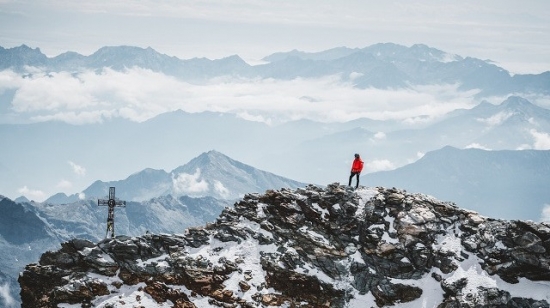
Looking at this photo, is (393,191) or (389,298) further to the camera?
(393,191)

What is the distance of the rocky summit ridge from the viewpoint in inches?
2288

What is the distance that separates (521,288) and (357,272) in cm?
1646

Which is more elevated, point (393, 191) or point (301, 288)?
point (393, 191)

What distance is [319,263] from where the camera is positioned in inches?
2466

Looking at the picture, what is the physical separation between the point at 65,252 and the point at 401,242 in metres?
36.4

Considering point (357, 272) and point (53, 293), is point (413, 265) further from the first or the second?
point (53, 293)

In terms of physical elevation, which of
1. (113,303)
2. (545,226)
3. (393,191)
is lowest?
(113,303)

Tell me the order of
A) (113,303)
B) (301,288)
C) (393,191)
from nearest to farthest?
(113,303) < (301,288) < (393,191)

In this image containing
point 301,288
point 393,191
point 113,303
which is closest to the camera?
point 113,303

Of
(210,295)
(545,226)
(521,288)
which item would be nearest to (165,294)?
(210,295)

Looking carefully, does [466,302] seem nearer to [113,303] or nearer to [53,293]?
[113,303]

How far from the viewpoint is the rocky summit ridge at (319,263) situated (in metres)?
58.1

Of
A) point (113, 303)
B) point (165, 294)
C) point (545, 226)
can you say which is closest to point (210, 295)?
point (165, 294)

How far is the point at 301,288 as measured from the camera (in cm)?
6059
